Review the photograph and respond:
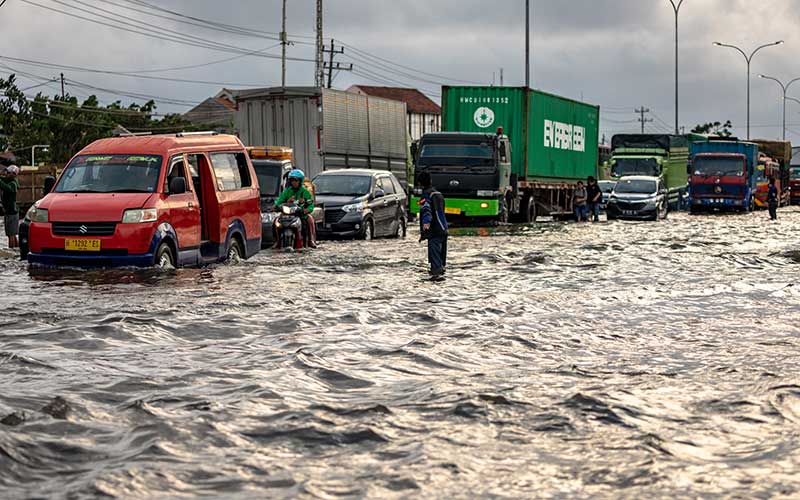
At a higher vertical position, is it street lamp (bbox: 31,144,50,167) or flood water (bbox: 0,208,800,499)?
street lamp (bbox: 31,144,50,167)

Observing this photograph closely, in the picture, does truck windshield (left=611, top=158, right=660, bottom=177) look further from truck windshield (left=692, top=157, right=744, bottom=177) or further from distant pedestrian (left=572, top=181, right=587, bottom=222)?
distant pedestrian (left=572, top=181, right=587, bottom=222)

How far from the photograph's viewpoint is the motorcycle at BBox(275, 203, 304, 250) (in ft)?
67.1

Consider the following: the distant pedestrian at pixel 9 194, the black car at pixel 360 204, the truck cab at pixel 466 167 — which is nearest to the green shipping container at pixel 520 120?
the truck cab at pixel 466 167

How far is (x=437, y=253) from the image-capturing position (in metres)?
16.8

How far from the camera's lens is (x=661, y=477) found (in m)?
5.55

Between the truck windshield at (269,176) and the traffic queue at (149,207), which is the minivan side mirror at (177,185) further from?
the truck windshield at (269,176)

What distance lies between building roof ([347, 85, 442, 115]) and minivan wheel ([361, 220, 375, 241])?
3728 inches

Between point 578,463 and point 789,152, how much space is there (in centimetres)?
6771

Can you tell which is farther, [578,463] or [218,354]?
[218,354]

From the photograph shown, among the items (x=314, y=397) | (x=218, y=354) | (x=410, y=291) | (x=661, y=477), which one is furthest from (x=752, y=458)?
(x=410, y=291)

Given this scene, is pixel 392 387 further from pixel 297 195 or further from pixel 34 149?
pixel 34 149

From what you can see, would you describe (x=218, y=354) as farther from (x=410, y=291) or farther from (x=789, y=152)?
(x=789, y=152)

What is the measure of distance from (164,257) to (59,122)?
178 ft

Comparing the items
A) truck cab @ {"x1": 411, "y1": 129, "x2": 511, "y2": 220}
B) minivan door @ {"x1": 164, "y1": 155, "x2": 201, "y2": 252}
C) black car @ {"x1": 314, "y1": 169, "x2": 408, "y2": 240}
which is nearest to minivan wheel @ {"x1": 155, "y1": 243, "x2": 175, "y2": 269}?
minivan door @ {"x1": 164, "y1": 155, "x2": 201, "y2": 252}
